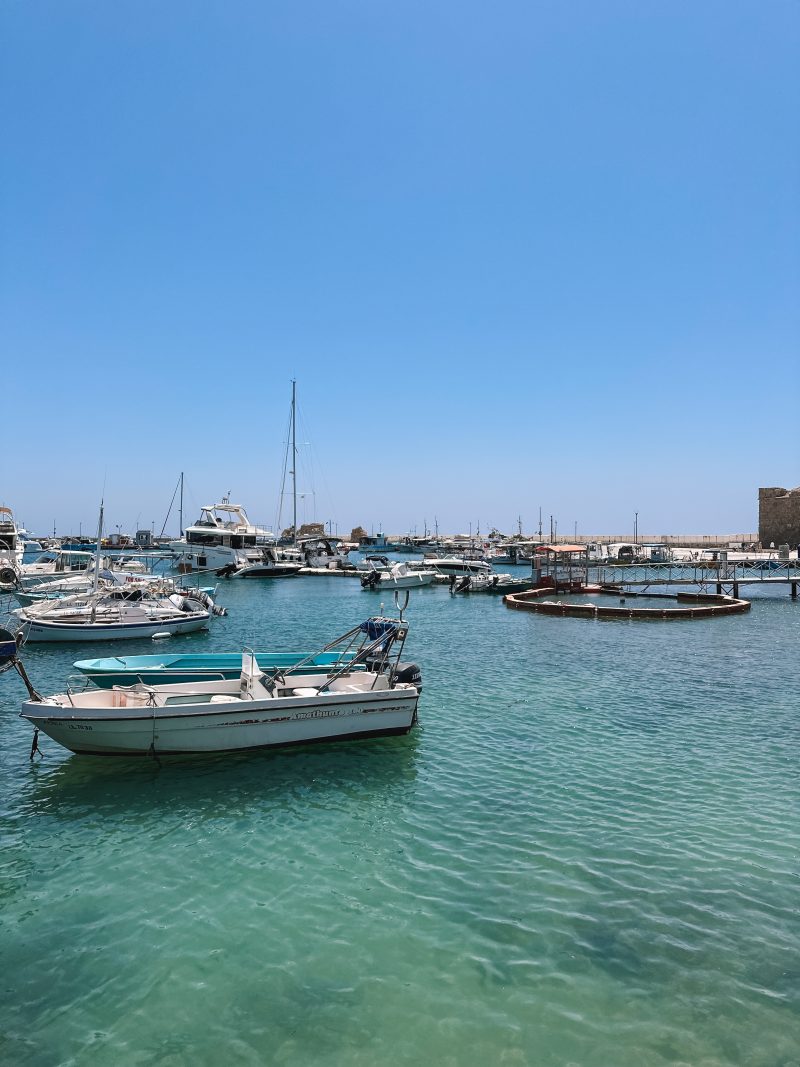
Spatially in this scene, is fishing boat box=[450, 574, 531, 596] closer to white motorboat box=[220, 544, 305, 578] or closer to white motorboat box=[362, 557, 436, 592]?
white motorboat box=[362, 557, 436, 592]

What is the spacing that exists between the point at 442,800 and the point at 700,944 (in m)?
5.67

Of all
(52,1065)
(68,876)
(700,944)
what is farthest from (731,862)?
(68,876)

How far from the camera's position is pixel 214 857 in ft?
35.7

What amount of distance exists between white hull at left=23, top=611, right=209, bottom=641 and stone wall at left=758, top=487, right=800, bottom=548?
98577 millimetres

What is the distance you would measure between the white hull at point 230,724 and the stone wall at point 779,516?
105 m

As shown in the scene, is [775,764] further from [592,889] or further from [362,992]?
[362,992]

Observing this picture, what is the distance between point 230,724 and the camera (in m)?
15.5

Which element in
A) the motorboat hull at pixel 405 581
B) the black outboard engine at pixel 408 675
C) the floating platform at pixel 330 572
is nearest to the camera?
the black outboard engine at pixel 408 675

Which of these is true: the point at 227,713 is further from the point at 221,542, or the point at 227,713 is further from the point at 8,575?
the point at 221,542

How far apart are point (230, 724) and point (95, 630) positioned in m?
21.2

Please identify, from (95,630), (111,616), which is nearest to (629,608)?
(111,616)

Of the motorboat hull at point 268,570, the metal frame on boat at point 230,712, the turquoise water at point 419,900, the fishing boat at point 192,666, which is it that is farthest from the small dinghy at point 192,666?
the motorboat hull at point 268,570

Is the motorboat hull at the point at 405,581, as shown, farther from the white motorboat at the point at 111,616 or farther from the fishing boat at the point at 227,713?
the fishing boat at the point at 227,713

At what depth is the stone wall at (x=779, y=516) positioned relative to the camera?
103 metres
